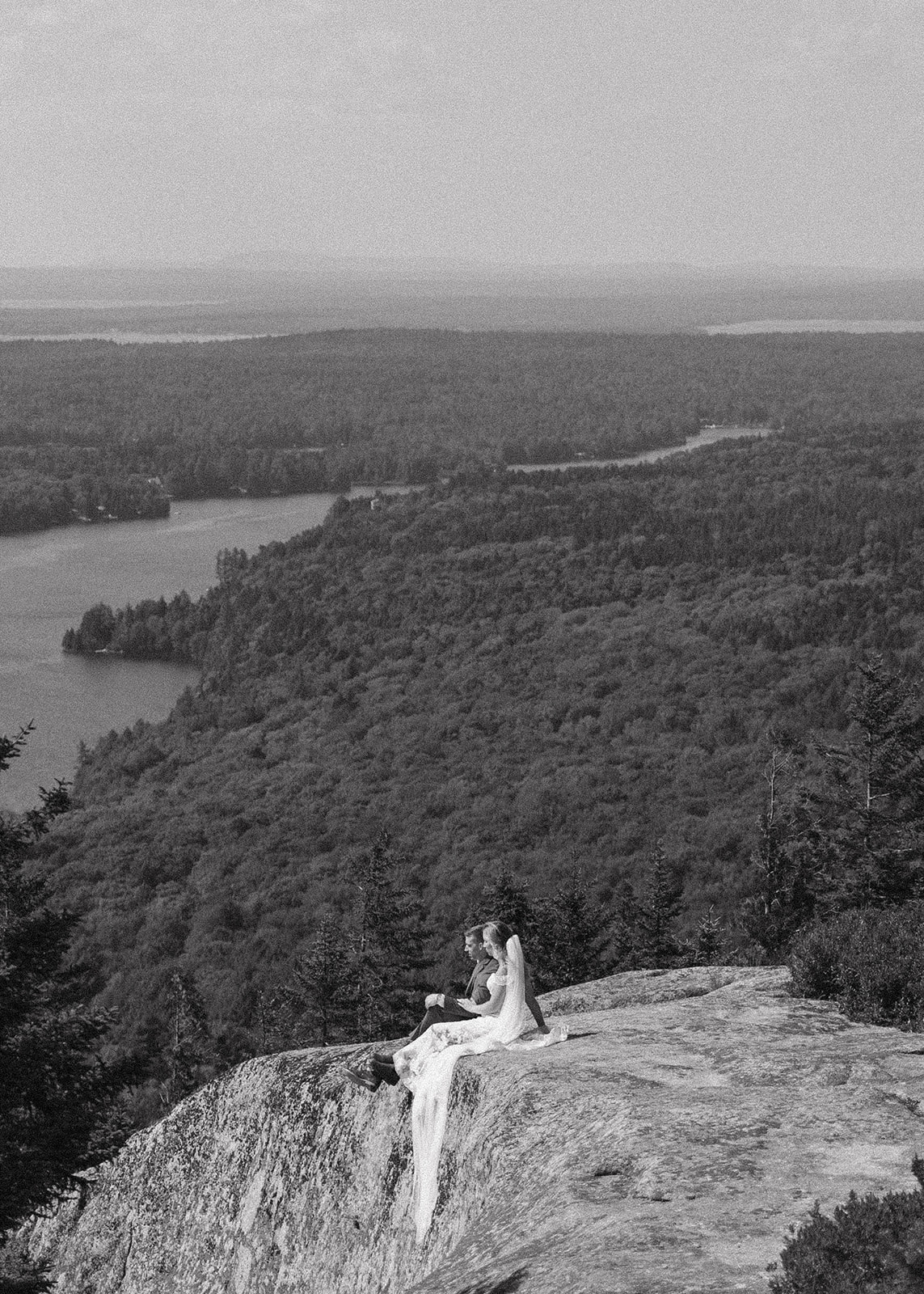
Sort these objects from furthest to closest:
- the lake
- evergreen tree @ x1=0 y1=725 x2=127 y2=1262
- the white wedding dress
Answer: the lake, evergreen tree @ x1=0 y1=725 x2=127 y2=1262, the white wedding dress

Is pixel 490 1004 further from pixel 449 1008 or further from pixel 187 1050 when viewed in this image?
pixel 187 1050

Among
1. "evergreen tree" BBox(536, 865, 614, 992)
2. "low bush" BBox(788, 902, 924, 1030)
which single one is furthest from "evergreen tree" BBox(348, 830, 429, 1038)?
"low bush" BBox(788, 902, 924, 1030)

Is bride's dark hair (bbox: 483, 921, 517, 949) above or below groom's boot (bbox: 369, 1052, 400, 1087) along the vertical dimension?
above

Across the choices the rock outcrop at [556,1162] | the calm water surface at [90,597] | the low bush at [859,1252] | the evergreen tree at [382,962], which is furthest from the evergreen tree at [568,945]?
the calm water surface at [90,597]

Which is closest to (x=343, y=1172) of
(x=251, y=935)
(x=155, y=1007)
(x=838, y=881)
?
(x=838, y=881)

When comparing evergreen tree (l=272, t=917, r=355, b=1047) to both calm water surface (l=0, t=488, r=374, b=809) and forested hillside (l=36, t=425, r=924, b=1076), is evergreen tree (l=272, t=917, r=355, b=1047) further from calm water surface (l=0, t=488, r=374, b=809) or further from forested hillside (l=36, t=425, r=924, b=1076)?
calm water surface (l=0, t=488, r=374, b=809)

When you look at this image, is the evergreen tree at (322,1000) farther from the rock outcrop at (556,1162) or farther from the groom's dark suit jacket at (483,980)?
the groom's dark suit jacket at (483,980)
